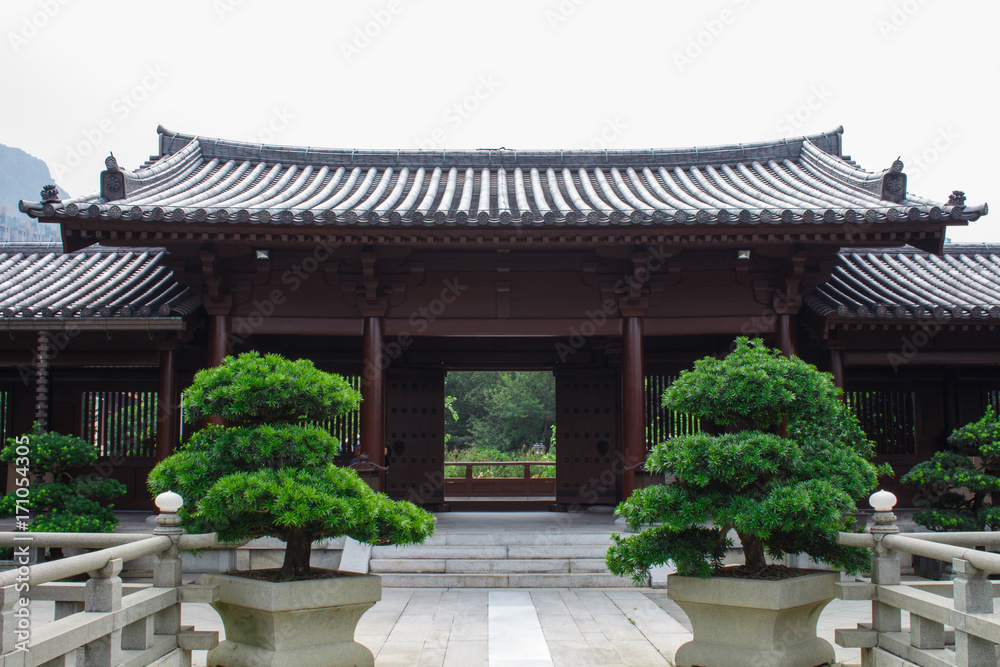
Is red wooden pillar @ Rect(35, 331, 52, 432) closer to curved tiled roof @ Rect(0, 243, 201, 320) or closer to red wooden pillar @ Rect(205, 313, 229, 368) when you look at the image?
curved tiled roof @ Rect(0, 243, 201, 320)

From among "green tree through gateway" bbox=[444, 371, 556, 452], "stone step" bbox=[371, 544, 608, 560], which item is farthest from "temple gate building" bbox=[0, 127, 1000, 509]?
"green tree through gateway" bbox=[444, 371, 556, 452]

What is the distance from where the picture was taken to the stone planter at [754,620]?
16.3 feet

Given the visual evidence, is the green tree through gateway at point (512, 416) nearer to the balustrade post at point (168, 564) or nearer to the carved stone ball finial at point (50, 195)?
the carved stone ball finial at point (50, 195)

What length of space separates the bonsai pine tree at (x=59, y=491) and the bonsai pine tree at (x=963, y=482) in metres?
9.68

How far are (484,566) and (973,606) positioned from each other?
536 cm

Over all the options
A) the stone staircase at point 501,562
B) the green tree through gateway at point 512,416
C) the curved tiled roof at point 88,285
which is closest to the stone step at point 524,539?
the stone staircase at point 501,562

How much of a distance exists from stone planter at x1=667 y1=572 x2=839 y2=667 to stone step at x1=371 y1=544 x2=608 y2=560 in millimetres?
3546

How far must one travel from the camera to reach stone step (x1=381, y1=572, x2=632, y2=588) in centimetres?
838

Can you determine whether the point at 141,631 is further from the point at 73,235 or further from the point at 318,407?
the point at 73,235

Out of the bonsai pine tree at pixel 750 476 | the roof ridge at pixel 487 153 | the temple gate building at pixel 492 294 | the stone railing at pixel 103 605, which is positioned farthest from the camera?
the roof ridge at pixel 487 153

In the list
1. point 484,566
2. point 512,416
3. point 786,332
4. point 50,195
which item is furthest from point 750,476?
point 512,416

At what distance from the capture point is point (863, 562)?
17.9 ft

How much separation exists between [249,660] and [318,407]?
1.75 metres

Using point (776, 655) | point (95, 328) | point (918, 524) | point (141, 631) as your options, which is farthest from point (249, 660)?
point (918, 524)
